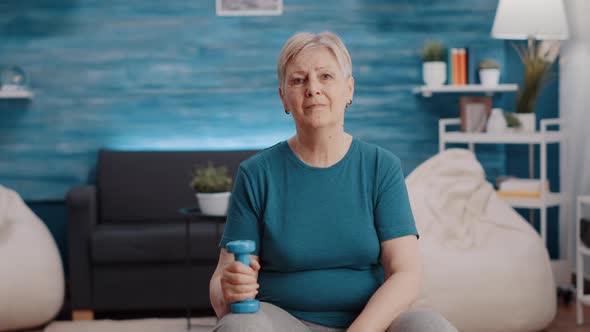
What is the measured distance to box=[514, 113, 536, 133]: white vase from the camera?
4.46 metres

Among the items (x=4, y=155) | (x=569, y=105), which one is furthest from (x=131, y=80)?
(x=569, y=105)

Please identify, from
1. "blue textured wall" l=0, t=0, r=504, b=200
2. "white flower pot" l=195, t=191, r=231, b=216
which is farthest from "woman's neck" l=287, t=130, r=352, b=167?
"blue textured wall" l=0, t=0, r=504, b=200

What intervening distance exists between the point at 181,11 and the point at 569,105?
2.52 m

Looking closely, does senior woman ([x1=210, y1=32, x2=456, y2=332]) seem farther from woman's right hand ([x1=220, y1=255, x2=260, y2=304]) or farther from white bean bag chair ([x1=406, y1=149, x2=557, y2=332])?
white bean bag chair ([x1=406, y1=149, x2=557, y2=332])

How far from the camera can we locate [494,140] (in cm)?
450

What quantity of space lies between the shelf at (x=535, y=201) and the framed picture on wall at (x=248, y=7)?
6.43ft

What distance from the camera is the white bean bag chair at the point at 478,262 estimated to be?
10.7 ft

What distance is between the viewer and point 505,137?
4449mm

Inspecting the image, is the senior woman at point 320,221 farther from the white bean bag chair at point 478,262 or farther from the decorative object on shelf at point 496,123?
the decorative object on shelf at point 496,123

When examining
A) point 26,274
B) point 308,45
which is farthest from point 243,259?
point 26,274

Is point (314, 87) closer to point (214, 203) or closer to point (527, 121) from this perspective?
point (214, 203)

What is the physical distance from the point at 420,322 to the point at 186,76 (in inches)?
151

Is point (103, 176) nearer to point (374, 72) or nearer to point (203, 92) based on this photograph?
point (203, 92)

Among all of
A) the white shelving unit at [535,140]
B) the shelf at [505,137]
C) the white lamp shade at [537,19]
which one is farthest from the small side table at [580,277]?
the white lamp shade at [537,19]
